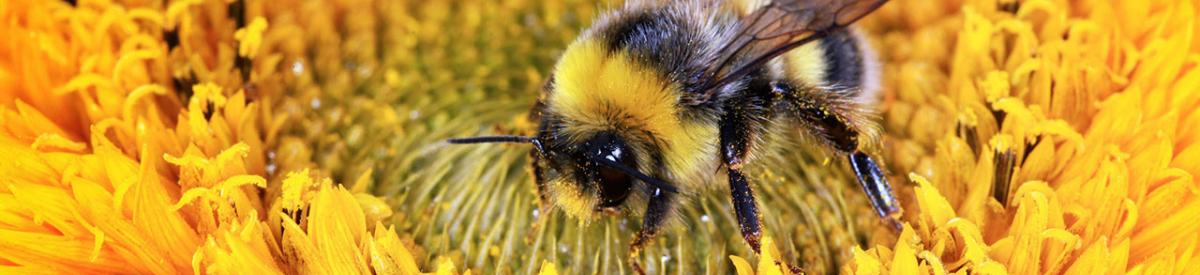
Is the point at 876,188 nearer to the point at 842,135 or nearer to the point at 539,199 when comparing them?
the point at 842,135

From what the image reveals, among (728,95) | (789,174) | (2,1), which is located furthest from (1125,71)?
(2,1)

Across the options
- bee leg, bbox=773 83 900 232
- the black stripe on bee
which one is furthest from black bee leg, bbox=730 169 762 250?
the black stripe on bee

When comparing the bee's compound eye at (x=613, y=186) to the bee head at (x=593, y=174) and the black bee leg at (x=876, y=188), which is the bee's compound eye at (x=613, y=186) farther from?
the black bee leg at (x=876, y=188)

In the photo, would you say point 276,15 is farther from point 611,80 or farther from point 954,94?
point 954,94

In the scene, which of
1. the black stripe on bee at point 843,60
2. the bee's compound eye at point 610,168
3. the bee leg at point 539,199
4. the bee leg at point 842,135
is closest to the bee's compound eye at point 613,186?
the bee's compound eye at point 610,168

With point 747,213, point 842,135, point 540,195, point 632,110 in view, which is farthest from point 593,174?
point 842,135

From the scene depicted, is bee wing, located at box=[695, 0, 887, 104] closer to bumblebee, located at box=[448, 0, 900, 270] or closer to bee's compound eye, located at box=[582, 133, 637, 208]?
bumblebee, located at box=[448, 0, 900, 270]

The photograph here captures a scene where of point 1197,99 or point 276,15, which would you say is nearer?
point 1197,99
